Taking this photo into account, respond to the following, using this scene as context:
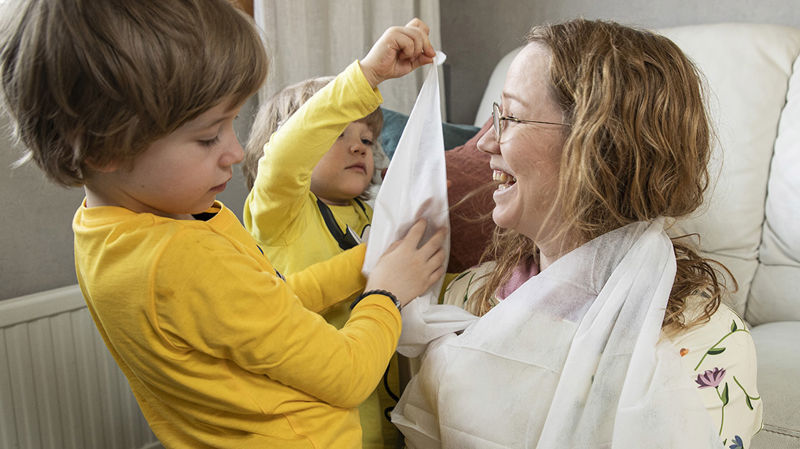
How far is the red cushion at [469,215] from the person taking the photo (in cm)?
137

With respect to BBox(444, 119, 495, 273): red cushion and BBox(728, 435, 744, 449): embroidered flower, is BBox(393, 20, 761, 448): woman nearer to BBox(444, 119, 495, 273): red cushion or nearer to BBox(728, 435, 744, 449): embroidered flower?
BBox(728, 435, 744, 449): embroidered flower

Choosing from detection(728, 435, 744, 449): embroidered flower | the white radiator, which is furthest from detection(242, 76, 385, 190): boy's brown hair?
detection(728, 435, 744, 449): embroidered flower

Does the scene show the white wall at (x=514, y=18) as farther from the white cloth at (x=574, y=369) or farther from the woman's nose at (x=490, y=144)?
the white cloth at (x=574, y=369)

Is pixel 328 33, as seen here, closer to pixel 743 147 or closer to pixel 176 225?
pixel 743 147

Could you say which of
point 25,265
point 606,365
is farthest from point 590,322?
point 25,265

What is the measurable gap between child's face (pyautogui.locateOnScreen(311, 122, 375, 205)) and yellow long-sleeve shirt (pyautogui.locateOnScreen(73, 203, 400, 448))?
0.46 m

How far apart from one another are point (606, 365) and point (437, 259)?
16.1 inches

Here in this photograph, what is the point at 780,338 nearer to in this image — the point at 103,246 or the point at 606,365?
the point at 606,365

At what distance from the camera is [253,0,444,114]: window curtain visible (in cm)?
193

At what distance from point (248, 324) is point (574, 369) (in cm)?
47

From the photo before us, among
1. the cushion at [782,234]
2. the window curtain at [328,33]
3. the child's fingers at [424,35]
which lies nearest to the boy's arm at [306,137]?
the child's fingers at [424,35]

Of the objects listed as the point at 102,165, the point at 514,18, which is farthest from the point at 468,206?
the point at 514,18

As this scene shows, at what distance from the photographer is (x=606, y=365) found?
0.89m

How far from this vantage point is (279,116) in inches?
56.5
